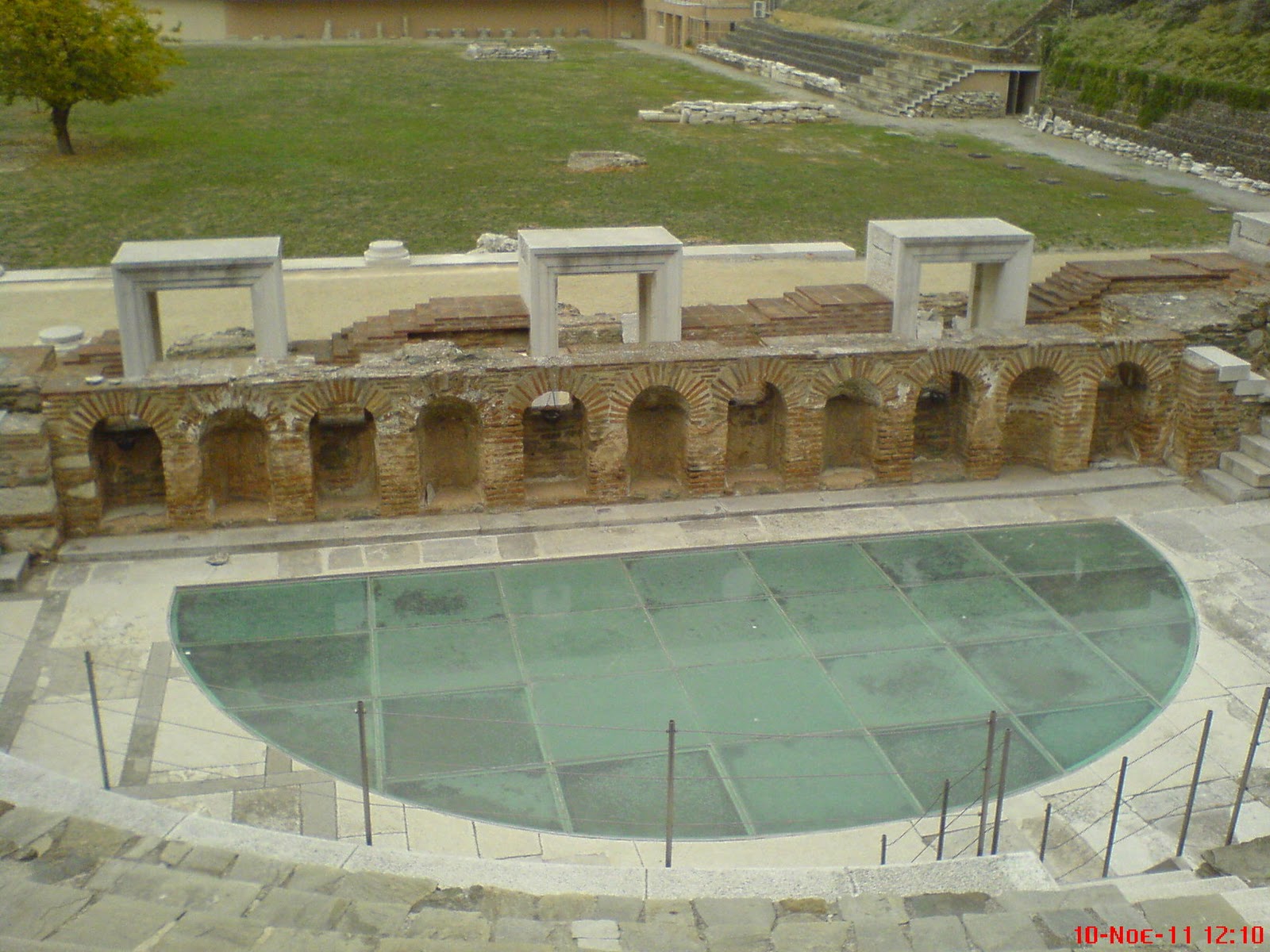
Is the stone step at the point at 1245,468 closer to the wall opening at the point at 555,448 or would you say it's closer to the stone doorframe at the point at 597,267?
the stone doorframe at the point at 597,267

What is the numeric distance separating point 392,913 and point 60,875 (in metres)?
1.44

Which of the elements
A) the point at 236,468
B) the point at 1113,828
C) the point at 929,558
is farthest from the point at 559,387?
the point at 1113,828

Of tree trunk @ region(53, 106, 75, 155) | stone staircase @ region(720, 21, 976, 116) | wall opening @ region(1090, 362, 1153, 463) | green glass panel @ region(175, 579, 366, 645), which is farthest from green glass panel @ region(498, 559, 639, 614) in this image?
stone staircase @ region(720, 21, 976, 116)

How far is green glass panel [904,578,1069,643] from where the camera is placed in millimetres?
9219

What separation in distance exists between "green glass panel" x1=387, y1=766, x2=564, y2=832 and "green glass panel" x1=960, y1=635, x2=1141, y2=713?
299cm

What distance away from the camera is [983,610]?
952cm

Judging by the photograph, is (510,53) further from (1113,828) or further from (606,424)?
(1113,828)

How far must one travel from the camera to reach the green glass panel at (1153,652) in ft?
28.2

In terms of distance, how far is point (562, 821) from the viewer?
7.24 m

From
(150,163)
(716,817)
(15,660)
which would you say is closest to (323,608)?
(15,660)

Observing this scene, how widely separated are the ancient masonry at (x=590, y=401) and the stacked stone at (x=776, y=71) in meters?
24.6

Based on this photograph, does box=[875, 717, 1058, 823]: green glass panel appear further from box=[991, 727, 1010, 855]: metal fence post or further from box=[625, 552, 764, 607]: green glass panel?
box=[625, 552, 764, 607]: green glass panel

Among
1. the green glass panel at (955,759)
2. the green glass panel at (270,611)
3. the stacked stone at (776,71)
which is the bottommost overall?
the green glass panel at (955,759)

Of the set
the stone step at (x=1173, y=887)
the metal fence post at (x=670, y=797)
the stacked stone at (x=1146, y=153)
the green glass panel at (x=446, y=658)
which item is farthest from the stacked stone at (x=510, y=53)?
the stone step at (x=1173, y=887)
